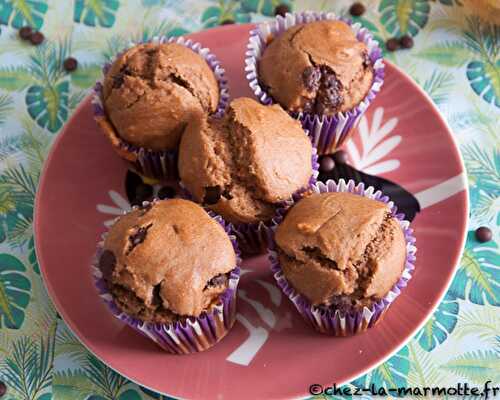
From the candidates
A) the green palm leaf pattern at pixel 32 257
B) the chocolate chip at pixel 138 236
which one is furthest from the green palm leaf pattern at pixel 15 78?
the chocolate chip at pixel 138 236

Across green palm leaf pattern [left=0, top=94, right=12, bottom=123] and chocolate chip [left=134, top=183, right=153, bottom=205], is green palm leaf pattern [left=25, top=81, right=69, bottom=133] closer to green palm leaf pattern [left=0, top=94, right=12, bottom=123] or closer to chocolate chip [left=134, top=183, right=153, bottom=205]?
green palm leaf pattern [left=0, top=94, right=12, bottom=123]

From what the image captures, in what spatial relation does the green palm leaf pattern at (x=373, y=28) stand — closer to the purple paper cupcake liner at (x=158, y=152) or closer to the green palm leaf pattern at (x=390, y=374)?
the purple paper cupcake liner at (x=158, y=152)

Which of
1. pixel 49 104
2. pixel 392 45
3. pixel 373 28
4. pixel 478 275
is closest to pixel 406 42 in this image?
pixel 392 45

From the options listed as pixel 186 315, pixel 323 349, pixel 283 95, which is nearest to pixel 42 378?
pixel 186 315

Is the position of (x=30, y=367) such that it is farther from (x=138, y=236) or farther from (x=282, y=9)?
(x=282, y=9)

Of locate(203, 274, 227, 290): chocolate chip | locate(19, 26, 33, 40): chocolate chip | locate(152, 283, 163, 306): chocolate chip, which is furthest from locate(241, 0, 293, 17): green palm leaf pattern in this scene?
locate(152, 283, 163, 306): chocolate chip

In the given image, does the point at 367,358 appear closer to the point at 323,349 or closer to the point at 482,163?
the point at 323,349
